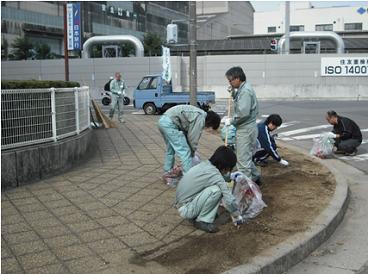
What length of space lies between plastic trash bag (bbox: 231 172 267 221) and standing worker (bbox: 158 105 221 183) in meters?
0.92

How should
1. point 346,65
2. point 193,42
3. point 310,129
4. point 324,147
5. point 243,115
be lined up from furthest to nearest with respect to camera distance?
point 346,65 → point 310,129 → point 193,42 → point 324,147 → point 243,115

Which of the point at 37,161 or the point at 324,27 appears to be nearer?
the point at 37,161

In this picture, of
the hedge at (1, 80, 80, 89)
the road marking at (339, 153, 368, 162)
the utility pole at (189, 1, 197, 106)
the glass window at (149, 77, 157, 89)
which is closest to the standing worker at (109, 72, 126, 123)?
the utility pole at (189, 1, 197, 106)

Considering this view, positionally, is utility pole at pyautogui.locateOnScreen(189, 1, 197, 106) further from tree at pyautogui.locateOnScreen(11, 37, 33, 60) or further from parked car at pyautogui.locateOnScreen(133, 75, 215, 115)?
tree at pyautogui.locateOnScreen(11, 37, 33, 60)

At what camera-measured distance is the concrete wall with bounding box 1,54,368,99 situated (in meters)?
30.3

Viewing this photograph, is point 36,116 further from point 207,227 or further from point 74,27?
point 74,27

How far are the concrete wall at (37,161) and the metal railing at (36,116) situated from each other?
16 cm

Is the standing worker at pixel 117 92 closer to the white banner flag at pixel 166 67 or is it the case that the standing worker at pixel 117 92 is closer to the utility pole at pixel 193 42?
the utility pole at pixel 193 42

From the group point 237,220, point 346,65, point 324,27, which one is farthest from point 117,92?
point 324,27

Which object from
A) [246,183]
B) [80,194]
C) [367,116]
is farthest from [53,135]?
[367,116]

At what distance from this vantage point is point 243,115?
598 centimetres

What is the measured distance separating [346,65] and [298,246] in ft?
91.4

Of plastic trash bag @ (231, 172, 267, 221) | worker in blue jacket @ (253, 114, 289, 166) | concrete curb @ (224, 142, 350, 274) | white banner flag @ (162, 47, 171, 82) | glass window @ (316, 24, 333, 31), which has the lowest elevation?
concrete curb @ (224, 142, 350, 274)

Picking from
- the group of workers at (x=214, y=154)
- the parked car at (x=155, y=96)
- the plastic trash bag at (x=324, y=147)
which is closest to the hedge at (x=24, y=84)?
the group of workers at (x=214, y=154)
